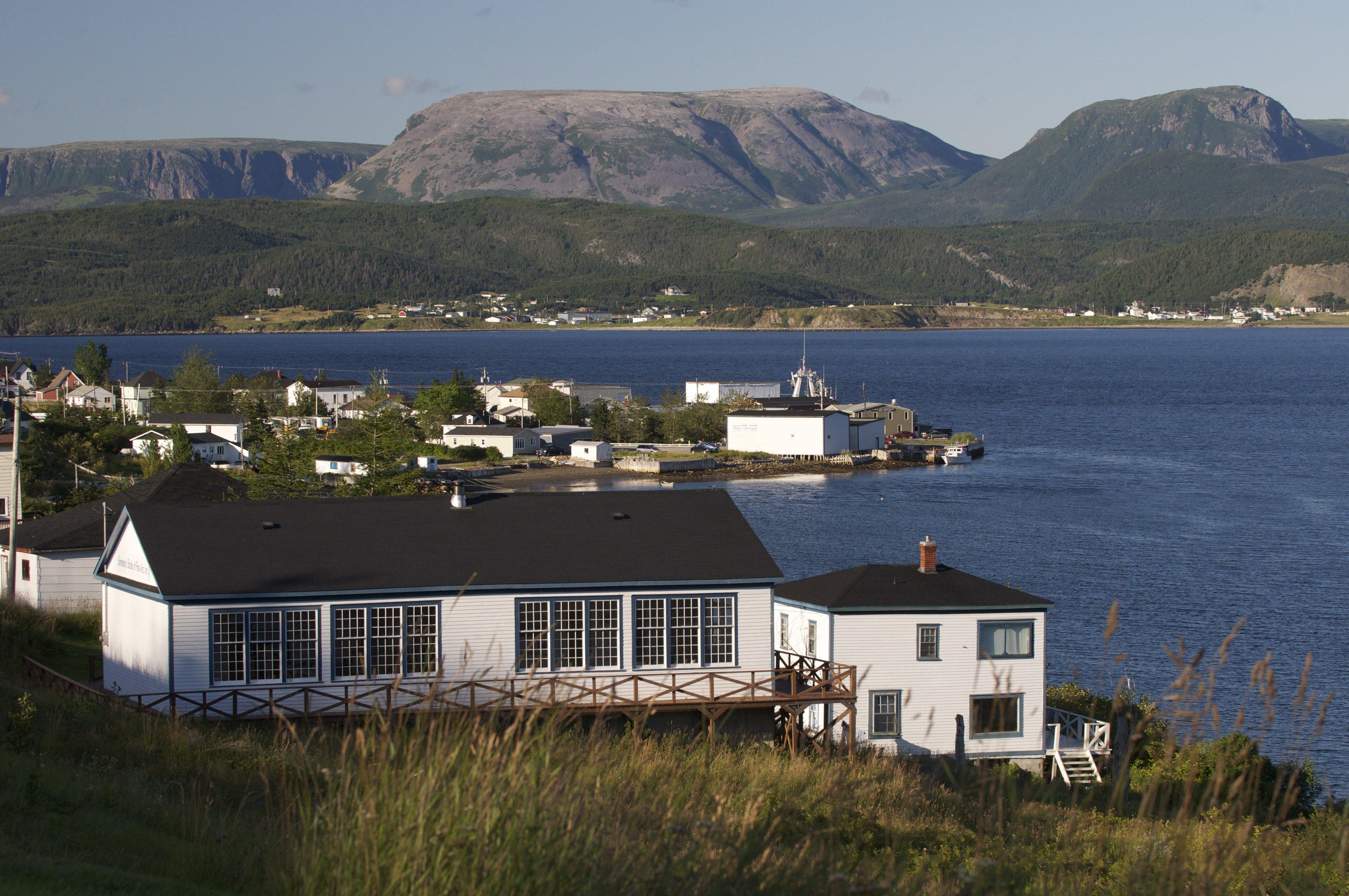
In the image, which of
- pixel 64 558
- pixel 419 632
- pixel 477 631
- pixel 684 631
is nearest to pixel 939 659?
pixel 684 631

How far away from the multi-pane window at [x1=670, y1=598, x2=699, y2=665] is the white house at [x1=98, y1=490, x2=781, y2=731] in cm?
2

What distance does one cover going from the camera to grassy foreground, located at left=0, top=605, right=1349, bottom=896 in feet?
15.0

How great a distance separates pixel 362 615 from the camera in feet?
59.1

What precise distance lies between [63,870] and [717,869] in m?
4.18

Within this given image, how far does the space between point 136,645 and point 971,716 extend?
1370 cm

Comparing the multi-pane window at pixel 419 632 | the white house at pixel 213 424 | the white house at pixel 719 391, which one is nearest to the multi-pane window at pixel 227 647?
the multi-pane window at pixel 419 632

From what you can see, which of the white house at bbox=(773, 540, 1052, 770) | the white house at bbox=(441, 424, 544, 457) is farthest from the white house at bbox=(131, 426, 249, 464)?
A: the white house at bbox=(773, 540, 1052, 770)

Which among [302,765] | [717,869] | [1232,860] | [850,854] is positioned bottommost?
[850,854]

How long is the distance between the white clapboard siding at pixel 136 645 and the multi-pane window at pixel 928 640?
1206 cm

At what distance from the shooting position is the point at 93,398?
9819 cm

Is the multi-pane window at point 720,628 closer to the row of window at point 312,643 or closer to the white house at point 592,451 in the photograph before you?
the row of window at point 312,643

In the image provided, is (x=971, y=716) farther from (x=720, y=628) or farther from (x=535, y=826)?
(x=535, y=826)

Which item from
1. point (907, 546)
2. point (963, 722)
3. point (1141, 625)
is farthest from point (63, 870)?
point (907, 546)

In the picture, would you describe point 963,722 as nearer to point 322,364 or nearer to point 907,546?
point 907,546
